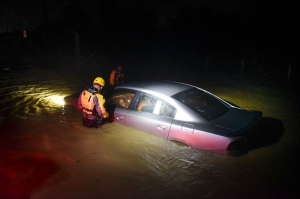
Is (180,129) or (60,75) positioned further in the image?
(60,75)

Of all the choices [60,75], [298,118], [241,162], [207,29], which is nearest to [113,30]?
[207,29]

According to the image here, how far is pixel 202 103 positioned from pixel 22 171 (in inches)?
149

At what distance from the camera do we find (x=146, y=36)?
26016mm

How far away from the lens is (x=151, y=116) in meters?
5.55

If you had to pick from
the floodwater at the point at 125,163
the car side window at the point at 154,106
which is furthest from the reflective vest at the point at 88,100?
the car side window at the point at 154,106

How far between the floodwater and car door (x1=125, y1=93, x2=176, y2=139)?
462mm

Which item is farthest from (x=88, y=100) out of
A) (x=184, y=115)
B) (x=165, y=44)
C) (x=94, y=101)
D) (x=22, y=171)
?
(x=165, y=44)

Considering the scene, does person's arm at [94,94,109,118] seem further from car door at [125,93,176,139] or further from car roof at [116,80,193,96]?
car roof at [116,80,193,96]

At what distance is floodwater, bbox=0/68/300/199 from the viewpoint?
4309 millimetres

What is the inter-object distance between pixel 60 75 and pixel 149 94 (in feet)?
34.9

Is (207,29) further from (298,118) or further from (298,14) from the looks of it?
(298,118)

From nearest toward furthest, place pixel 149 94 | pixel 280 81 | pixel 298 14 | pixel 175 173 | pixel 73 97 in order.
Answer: pixel 175 173, pixel 149 94, pixel 73 97, pixel 280 81, pixel 298 14

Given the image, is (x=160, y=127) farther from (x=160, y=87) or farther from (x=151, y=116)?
(x=160, y=87)

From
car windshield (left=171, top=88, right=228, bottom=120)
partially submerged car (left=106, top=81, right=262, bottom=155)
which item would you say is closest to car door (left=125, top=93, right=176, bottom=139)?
partially submerged car (left=106, top=81, right=262, bottom=155)
